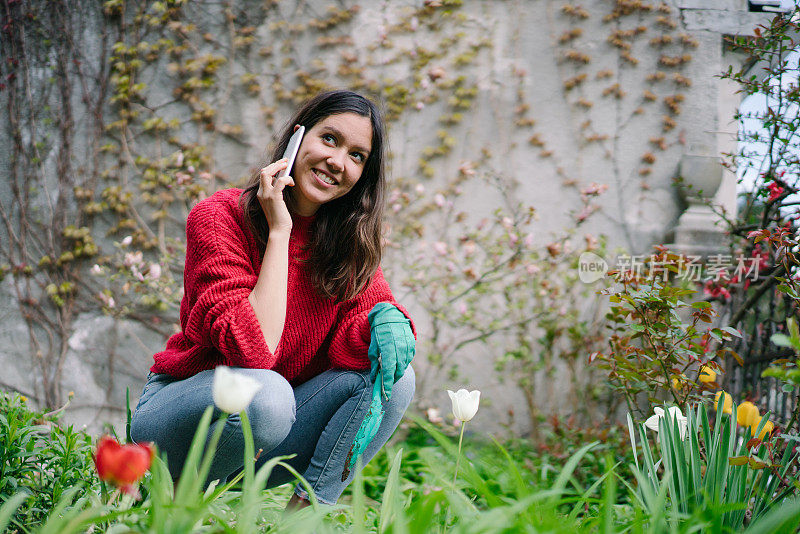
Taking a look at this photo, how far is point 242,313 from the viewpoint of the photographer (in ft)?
4.30

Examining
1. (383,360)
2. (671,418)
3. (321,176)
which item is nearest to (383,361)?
(383,360)

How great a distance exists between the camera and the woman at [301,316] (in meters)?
1.33

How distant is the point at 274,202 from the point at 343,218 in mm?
287

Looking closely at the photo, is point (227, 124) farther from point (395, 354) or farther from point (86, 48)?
point (395, 354)

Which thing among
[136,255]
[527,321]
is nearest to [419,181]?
[527,321]

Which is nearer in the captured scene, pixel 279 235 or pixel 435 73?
pixel 279 235

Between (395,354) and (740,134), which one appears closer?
(395,354)

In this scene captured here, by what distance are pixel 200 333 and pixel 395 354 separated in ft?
A: 1.49

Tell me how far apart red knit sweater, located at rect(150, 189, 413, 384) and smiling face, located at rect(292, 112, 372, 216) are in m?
0.15

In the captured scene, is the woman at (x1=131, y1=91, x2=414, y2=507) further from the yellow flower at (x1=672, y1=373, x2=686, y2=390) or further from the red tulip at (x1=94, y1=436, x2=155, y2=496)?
the yellow flower at (x1=672, y1=373, x2=686, y2=390)

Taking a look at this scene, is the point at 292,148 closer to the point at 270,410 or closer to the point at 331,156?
the point at 331,156

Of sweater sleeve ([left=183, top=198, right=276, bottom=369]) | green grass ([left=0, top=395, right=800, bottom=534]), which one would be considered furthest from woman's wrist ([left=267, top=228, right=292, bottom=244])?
green grass ([left=0, top=395, right=800, bottom=534])

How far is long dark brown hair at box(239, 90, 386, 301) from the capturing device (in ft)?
5.17

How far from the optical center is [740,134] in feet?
8.20
